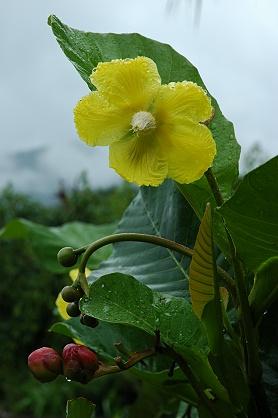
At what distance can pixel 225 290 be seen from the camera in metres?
0.52

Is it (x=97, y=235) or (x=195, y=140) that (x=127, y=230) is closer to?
(x=195, y=140)

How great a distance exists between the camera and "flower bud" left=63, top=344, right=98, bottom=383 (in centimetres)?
49

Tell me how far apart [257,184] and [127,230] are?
0.28 m

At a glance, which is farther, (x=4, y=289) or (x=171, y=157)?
(x=4, y=289)

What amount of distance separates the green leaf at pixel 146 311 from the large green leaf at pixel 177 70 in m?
0.08

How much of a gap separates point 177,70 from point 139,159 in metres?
0.08

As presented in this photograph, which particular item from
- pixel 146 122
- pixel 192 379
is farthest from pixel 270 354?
pixel 146 122

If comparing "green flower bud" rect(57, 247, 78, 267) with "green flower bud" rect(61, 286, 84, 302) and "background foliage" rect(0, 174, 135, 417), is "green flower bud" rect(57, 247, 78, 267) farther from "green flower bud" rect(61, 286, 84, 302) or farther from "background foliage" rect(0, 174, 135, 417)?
"background foliage" rect(0, 174, 135, 417)

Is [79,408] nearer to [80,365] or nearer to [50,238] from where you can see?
[80,365]

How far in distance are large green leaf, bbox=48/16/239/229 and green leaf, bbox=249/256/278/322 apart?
0.07 meters

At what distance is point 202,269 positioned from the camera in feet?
1.55

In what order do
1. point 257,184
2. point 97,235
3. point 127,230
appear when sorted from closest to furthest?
point 257,184 → point 127,230 → point 97,235

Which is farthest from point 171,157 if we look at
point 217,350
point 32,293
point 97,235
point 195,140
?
point 32,293

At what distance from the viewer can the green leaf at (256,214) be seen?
47cm
